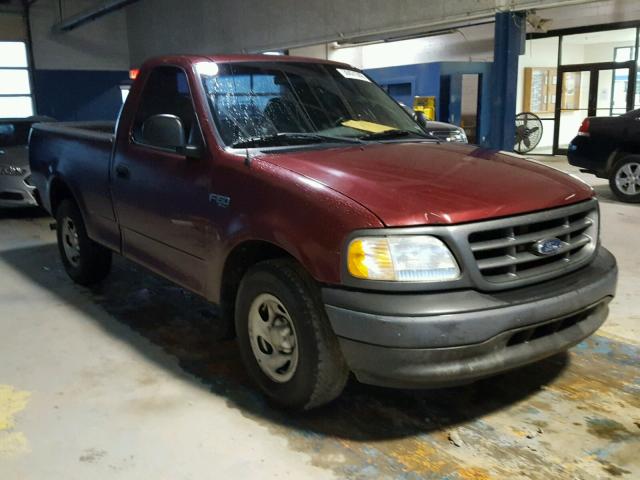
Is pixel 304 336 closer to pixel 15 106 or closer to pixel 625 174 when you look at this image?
pixel 625 174

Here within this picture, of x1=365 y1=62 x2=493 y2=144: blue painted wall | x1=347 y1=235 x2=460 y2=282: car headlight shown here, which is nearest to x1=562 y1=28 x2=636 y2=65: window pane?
x1=365 y1=62 x2=493 y2=144: blue painted wall

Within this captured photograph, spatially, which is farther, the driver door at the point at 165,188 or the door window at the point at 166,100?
the door window at the point at 166,100

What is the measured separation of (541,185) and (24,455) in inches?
104

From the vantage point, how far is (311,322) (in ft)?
8.52

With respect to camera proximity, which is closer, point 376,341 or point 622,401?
point 376,341

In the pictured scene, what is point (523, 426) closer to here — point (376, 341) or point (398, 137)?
point (376, 341)

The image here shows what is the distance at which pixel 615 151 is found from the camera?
885 cm

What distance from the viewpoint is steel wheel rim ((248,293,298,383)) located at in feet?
9.15

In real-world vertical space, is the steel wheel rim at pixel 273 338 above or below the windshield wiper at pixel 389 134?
below

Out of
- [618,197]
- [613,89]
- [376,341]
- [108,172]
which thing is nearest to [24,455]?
[376,341]

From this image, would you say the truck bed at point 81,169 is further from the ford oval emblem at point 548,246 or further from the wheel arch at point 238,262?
the ford oval emblem at point 548,246

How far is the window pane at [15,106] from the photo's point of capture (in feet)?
65.4

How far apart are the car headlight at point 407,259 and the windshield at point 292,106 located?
3.53ft

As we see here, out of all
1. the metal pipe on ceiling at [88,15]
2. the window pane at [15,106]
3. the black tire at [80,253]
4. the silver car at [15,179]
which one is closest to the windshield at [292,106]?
the black tire at [80,253]
